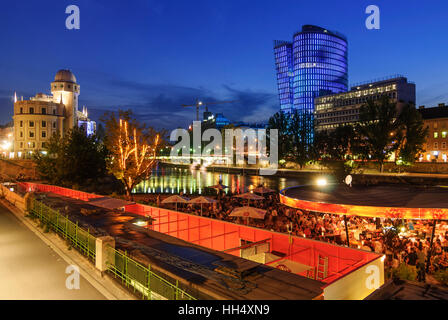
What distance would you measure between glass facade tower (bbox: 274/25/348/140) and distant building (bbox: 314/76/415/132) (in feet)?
80.2

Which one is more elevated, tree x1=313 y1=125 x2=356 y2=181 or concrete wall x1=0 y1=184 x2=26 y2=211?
tree x1=313 y1=125 x2=356 y2=181

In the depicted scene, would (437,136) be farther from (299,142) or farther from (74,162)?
(74,162)

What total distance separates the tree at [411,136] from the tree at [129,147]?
5684 centimetres

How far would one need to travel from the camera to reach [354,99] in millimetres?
131500

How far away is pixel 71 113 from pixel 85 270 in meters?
105

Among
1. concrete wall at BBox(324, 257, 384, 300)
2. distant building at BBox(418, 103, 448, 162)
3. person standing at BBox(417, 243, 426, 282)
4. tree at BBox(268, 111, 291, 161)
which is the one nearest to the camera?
concrete wall at BBox(324, 257, 384, 300)

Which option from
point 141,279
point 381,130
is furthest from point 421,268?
point 381,130

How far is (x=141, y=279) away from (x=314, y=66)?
184 m

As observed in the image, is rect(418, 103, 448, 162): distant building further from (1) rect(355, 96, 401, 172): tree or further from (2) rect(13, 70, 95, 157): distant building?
(2) rect(13, 70, 95, 157): distant building

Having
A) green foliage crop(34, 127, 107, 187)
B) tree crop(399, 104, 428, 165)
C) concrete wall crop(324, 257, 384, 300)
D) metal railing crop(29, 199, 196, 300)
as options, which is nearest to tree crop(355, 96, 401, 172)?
tree crop(399, 104, 428, 165)

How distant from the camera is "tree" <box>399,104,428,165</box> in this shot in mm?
65625

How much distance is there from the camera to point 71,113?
103 meters
